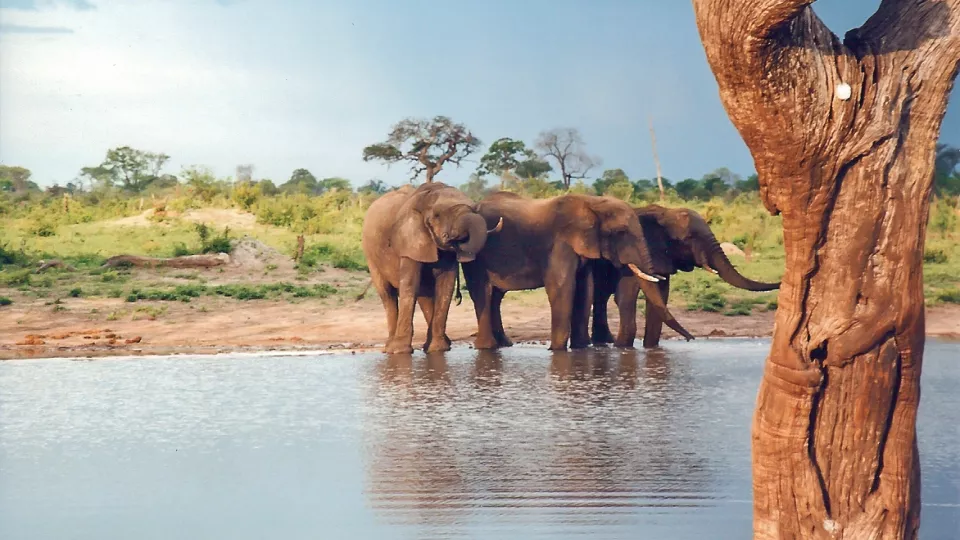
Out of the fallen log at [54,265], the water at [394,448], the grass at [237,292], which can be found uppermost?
the fallen log at [54,265]

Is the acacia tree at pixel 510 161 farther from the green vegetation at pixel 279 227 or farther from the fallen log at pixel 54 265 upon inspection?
the fallen log at pixel 54 265

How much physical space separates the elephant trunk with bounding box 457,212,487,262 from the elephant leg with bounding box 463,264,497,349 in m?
0.60

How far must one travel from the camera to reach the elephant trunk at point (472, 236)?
11.9 metres

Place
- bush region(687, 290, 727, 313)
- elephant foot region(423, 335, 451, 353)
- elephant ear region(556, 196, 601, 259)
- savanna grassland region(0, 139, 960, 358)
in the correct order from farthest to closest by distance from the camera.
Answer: bush region(687, 290, 727, 313)
savanna grassland region(0, 139, 960, 358)
elephant ear region(556, 196, 601, 259)
elephant foot region(423, 335, 451, 353)

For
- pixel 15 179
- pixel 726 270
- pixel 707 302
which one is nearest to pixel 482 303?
pixel 726 270

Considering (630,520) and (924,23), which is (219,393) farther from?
(924,23)

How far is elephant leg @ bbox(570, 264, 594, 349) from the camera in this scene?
12695 millimetres

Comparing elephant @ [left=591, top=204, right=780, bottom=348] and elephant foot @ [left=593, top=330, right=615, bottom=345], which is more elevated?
elephant @ [left=591, top=204, right=780, bottom=348]

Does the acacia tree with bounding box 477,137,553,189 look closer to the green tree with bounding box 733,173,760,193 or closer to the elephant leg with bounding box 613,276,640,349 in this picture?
the green tree with bounding box 733,173,760,193

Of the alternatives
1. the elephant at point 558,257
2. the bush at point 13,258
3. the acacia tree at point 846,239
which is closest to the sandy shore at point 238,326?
the elephant at point 558,257

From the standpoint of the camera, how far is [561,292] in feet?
40.5

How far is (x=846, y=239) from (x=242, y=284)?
1284 centimetres

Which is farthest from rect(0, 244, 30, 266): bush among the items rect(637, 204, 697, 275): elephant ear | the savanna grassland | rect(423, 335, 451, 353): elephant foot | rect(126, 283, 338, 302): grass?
rect(637, 204, 697, 275): elephant ear

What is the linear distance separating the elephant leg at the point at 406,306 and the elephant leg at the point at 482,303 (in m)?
0.62
